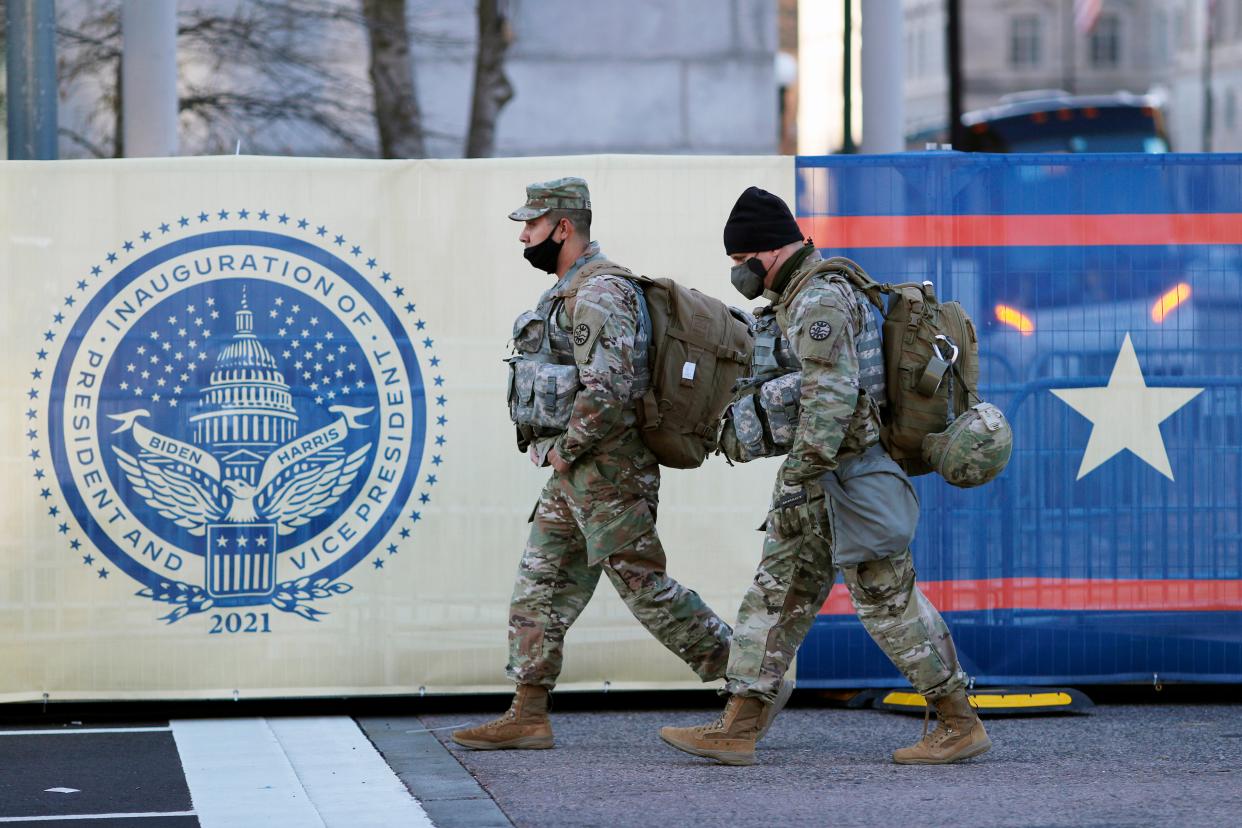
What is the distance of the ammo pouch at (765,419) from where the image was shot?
242 inches

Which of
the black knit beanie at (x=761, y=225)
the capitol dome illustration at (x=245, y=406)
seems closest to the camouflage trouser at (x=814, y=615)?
the black knit beanie at (x=761, y=225)

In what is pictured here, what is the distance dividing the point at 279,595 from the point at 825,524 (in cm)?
228

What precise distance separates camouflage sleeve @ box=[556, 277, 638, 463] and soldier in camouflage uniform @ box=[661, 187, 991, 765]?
1.36 feet

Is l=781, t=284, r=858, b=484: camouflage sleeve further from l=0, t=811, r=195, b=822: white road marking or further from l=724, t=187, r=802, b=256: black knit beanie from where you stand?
l=0, t=811, r=195, b=822: white road marking

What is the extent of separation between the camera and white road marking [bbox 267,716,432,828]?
562 cm

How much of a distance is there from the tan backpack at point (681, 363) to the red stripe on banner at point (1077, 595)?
130 centimetres

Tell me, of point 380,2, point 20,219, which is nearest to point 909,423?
point 20,219

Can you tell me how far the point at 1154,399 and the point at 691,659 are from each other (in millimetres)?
2276

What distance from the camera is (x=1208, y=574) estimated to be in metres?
7.51

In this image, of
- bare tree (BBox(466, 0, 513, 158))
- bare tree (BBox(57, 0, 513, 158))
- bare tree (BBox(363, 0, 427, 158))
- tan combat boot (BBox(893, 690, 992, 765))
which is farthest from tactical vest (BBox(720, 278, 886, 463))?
bare tree (BBox(466, 0, 513, 158))

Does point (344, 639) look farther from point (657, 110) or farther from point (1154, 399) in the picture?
point (657, 110)

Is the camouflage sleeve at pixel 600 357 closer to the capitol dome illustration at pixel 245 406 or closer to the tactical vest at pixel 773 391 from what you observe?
the tactical vest at pixel 773 391

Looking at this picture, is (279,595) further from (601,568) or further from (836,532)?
(836,532)

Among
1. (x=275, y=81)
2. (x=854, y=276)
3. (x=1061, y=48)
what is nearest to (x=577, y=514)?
(x=854, y=276)
